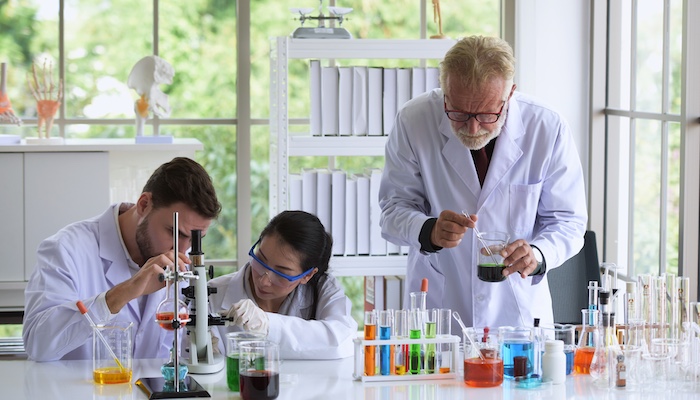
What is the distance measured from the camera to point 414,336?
2330 mm

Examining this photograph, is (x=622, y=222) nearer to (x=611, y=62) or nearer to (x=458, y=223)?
(x=611, y=62)

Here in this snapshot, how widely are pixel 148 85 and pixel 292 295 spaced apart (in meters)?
1.76

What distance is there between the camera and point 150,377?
234 cm

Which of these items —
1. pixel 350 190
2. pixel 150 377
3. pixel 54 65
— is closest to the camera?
pixel 150 377

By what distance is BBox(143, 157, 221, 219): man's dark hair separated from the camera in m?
2.60

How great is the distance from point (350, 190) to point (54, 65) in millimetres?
1675

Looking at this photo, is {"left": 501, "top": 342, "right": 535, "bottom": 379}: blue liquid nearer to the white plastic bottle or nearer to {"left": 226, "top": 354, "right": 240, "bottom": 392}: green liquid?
the white plastic bottle

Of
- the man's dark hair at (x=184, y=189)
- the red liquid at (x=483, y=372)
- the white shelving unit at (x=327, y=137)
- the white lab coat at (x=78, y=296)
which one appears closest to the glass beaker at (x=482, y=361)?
the red liquid at (x=483, y=372)

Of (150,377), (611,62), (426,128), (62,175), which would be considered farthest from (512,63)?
(62,175)

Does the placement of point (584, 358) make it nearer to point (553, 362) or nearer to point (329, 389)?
point (553, 362)

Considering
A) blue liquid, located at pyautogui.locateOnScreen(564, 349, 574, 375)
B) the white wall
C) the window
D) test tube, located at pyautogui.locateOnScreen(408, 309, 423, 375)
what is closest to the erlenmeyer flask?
test tube, located at pyautogui.locateOnScreen(408, 309, 423, 375)

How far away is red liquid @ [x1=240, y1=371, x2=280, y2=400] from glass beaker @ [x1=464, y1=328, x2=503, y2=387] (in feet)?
1.54

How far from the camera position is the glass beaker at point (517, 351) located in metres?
2.30

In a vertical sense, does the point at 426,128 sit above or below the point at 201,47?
below
